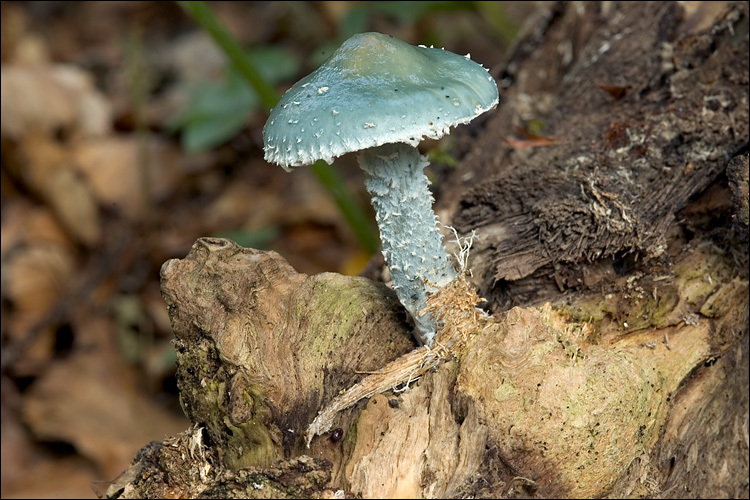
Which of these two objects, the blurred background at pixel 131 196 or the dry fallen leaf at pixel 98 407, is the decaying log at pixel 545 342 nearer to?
the blurred background at pixel 131 196

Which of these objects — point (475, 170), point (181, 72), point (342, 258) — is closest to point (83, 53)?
point (181, 72)

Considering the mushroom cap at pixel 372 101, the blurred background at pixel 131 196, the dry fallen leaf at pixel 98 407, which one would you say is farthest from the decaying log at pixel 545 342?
the dry fallen leaf at pixel 98 407

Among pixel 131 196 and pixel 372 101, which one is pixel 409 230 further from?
pixel 131 196

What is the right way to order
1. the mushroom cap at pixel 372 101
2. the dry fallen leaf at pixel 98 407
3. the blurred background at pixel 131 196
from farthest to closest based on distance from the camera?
the blurred background at pixel 131 196 < the dry fallen leaf at pixel 98 407 < the mushroom cap at pixel 372 101

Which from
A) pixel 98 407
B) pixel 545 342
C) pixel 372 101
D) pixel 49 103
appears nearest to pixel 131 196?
pixel 49 103

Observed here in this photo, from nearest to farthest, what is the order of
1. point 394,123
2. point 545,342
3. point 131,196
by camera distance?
point 394,123 < point 545,342 < point 131,196

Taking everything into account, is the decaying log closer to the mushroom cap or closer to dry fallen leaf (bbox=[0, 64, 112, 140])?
the mushroom cap

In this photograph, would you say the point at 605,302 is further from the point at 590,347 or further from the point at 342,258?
the point at 342,258
